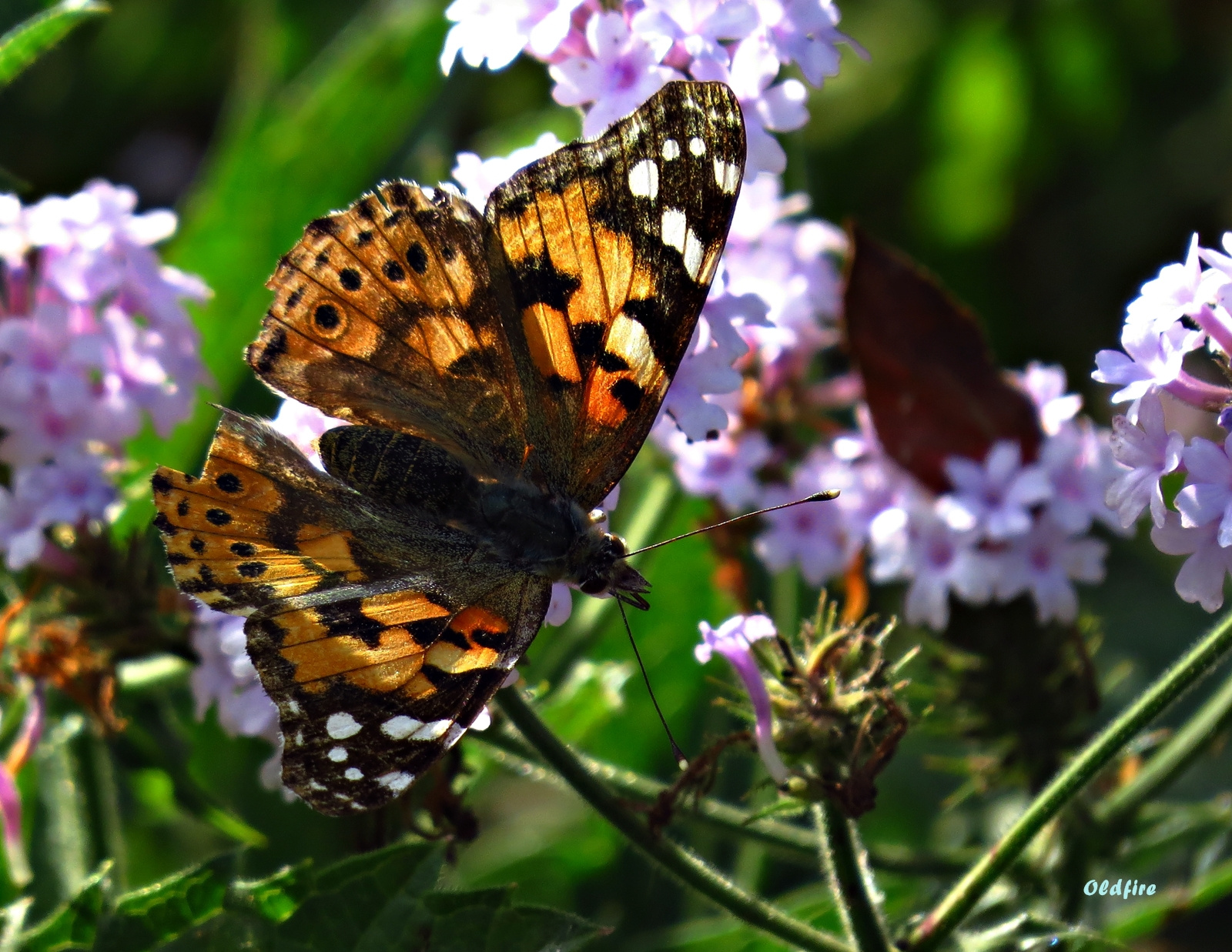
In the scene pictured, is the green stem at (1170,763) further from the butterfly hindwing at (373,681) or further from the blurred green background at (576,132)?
the butterfly hindwing at (373,681)

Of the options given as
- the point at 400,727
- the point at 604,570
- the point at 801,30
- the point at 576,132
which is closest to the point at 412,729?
the point at 400,727

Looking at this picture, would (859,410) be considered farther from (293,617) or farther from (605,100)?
(293,617)

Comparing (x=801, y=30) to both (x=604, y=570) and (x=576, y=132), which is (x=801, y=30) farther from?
(x=576, y=132)

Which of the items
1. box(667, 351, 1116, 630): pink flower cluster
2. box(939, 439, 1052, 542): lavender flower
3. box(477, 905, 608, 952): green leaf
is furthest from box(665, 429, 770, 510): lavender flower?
box(477, 905, 608, 952): green leaf

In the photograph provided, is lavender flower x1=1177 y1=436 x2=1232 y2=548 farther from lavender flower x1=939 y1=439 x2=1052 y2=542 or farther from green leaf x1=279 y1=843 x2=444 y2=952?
green leaf x1=279 y1=843 x2=444 y2=952

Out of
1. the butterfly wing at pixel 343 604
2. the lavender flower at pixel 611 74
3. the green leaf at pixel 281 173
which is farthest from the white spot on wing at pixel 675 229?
the green leaf at pixel 281 173

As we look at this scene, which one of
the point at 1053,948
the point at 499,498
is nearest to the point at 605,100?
the point at 499,498

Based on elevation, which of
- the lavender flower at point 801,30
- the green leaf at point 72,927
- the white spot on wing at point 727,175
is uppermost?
the lavender flower at point 801,30
